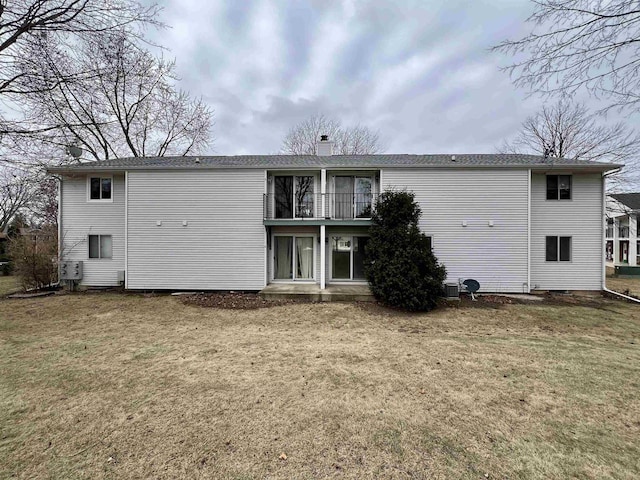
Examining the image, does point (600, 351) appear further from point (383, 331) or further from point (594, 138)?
point (594, 138)

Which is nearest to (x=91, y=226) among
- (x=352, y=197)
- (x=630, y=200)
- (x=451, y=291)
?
(x=352, y=197)

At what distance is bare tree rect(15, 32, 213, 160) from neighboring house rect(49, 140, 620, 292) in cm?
280

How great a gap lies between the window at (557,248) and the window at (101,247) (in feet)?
60.7

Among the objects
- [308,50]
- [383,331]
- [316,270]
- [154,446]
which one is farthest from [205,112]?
[154,446]

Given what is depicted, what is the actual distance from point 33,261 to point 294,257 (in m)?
10.7

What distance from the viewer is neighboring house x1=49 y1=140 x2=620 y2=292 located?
1099 cm

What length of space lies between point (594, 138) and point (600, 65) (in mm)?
21630

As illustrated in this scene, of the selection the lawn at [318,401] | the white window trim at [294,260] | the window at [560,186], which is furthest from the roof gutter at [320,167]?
the lawn at [318,401]

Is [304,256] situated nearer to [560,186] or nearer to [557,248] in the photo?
[557,248]

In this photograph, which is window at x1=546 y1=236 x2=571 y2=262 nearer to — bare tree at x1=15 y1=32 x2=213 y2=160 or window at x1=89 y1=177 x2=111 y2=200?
bare tree at x1=15 y1=32 x2=213 y2=160

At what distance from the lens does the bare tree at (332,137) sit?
24781 mm

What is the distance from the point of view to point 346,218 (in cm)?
1165

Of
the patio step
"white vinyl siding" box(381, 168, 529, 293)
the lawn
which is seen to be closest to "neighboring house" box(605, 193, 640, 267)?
"white vinyl siding" box(381, 168, 529, 293)

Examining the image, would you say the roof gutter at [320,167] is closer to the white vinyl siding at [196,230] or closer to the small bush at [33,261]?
the white vinyl siding at [196,230]
